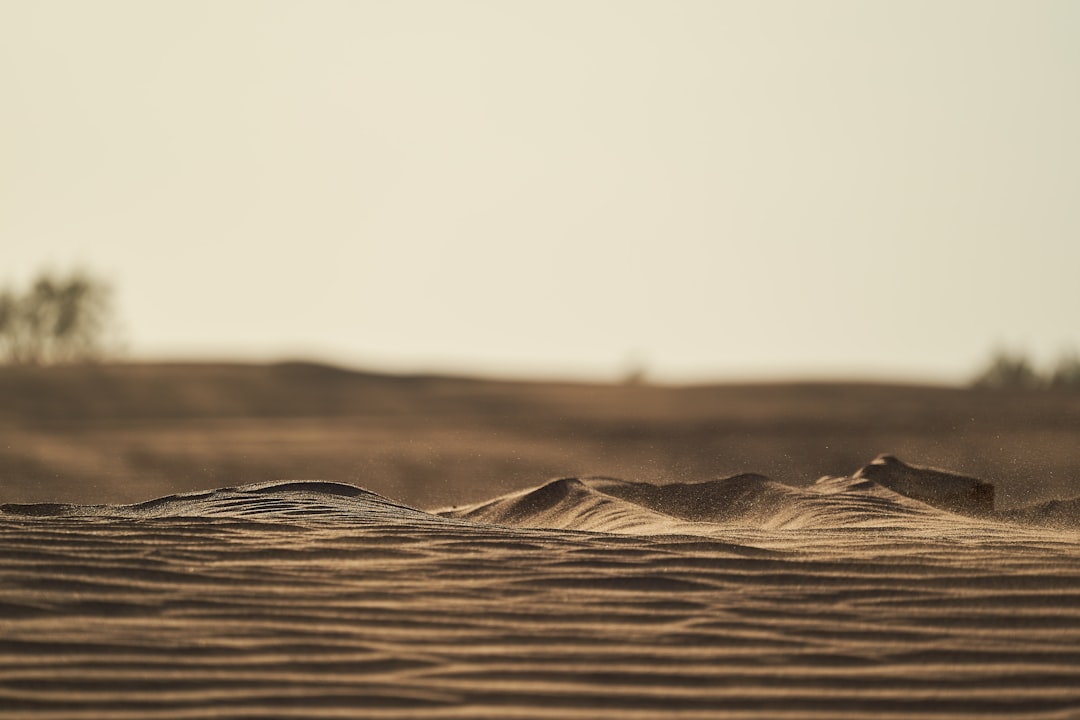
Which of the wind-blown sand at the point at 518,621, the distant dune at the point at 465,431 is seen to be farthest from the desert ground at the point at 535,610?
the distant dune at the point at 465,431

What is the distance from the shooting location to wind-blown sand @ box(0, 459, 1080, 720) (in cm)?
389

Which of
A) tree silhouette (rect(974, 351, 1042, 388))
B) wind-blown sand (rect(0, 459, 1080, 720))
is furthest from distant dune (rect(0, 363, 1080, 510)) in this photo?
tree silhouette (rect(974, 351, 1042, 388))

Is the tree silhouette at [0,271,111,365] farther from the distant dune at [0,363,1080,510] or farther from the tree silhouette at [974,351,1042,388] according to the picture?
the tree silhouette at [974,351,1042,388]

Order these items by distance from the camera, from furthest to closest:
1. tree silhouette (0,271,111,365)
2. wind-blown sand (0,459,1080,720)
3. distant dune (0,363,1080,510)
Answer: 1. tree silhouette (0,271,111,365)
2. distant dune (0,363,1080,510)
3. wind-blown sand (0,459,1080,720)

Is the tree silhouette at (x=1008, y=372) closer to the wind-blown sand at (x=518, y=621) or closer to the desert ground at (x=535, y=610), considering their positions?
the desert ground at (x=535, y=610)

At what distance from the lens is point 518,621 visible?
4430mm

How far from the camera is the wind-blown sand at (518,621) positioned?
3.89 meters

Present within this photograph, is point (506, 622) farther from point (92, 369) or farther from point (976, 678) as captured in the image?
point (92, 369)

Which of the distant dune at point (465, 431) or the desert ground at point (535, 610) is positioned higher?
the distant dune at point (465, 431)

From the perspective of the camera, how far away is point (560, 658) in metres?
4.15

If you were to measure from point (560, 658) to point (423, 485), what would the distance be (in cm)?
993

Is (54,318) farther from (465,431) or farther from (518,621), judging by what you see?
(518,621)

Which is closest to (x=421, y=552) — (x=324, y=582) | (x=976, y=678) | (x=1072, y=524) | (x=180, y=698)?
(x=324, y=582)

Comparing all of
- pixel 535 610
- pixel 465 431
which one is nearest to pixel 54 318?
pixel 465 431
